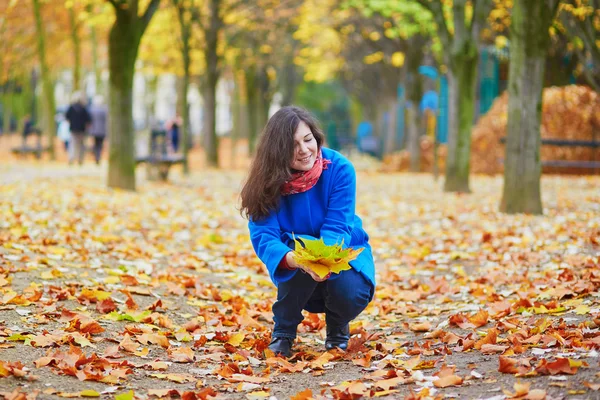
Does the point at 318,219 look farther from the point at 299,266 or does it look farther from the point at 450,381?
the point at 450,381

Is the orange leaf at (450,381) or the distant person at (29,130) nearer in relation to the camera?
the orange leaf at (450,381)

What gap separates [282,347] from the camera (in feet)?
16.6

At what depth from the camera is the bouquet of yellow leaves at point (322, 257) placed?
14.7ft

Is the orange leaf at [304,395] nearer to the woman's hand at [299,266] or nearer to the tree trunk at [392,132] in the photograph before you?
the woman's hand at [299,266]

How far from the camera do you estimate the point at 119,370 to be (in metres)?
4.43

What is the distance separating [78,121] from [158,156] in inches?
228

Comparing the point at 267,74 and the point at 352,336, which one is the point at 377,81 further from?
the point at 352,336

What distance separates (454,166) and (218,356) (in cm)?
1178

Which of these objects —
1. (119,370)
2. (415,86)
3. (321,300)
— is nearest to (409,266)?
(321,300)

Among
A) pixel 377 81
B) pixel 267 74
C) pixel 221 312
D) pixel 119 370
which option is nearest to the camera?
pixel 119 370

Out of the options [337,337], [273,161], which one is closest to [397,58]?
[337,337]

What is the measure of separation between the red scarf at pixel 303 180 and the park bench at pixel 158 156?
13160mm

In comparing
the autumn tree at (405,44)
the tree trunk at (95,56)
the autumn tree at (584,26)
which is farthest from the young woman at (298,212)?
the tree trunk at (95,56)

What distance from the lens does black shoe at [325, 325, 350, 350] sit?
5148 millimetres
